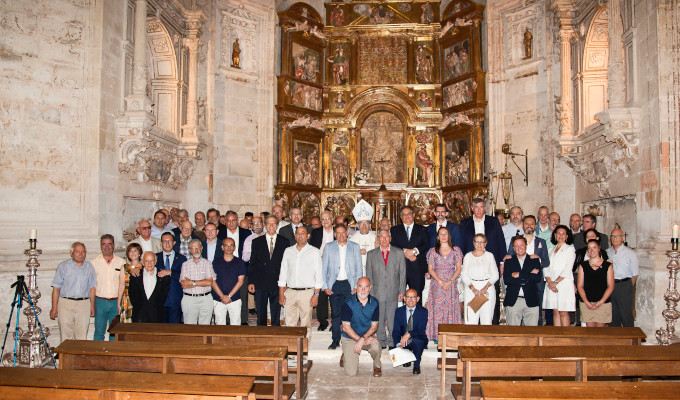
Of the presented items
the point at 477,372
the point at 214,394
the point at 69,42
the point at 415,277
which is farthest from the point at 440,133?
the point at 214,394

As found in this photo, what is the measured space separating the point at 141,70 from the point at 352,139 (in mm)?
7847

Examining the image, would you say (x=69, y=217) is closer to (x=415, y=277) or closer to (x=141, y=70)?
(x=141, y=70)

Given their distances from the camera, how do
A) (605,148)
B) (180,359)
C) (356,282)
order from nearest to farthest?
(180,359)
(356,282)
(605,148)

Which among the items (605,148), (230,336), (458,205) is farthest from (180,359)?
(458,205)

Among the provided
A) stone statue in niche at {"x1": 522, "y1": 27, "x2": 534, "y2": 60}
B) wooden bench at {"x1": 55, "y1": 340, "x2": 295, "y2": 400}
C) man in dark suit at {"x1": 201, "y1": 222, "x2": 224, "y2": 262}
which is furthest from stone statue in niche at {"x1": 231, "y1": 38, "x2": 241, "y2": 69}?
wooden bench at {"x1": 55, "y1": 340, "x2": 295, "y2": 400}

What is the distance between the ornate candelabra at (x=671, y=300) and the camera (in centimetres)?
737

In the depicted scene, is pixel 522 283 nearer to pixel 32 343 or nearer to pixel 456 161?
pixel 32 343

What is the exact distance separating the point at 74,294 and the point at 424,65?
1244 centimetres

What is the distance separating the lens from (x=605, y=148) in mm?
10328

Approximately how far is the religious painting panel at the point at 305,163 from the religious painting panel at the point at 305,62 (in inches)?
77.6

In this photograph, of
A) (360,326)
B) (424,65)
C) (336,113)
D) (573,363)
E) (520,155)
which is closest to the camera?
(573,363)

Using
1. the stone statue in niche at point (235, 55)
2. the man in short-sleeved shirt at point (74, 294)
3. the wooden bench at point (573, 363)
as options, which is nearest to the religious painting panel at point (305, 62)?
the stone statue in niche at point (235, 55)

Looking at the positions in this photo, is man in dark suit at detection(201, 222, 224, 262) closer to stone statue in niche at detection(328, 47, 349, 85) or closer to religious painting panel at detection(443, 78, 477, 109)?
religious painting panel at detection(443, 78, 477, 109)

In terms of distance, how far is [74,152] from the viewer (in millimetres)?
9125
